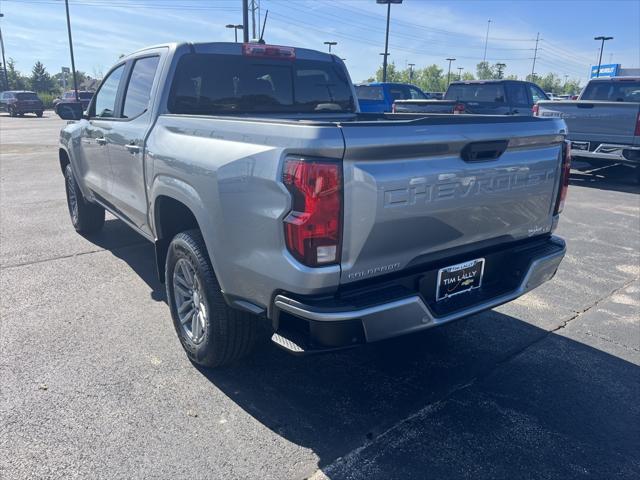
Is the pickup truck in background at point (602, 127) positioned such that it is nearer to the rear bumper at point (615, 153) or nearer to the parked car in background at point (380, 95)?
the rear bumper at point (615, 153)

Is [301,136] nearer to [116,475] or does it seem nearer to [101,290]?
[116,475]

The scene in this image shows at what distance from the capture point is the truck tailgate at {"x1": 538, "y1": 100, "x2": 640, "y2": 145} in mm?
9289

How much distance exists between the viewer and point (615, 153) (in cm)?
956

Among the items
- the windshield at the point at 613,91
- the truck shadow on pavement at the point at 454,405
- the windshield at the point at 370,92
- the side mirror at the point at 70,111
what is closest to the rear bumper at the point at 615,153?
the windshield at the point at 613,91

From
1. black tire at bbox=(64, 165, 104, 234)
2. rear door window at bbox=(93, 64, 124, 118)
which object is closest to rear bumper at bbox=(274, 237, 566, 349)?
rear door window at bbox=(93, 64, 124, 118)

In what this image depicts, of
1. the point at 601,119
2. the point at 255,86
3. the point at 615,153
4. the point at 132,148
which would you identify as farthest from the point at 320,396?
the point at 601,119

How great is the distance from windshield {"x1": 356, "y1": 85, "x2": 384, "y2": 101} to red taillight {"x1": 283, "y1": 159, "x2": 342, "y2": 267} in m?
13.8

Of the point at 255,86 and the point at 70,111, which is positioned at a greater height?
the point at 255,86

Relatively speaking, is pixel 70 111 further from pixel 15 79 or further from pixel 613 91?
pixel 15 79

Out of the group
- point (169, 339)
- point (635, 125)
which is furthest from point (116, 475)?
point (635, 125)

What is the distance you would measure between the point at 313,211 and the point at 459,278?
3.43 feet

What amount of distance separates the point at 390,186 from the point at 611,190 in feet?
31.2

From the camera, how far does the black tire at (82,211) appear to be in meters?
6.12

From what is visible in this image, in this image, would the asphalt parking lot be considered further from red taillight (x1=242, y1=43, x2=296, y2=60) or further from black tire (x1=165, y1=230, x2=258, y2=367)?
red taillight (x1=242, y1=43, x2=296, y2=60)
